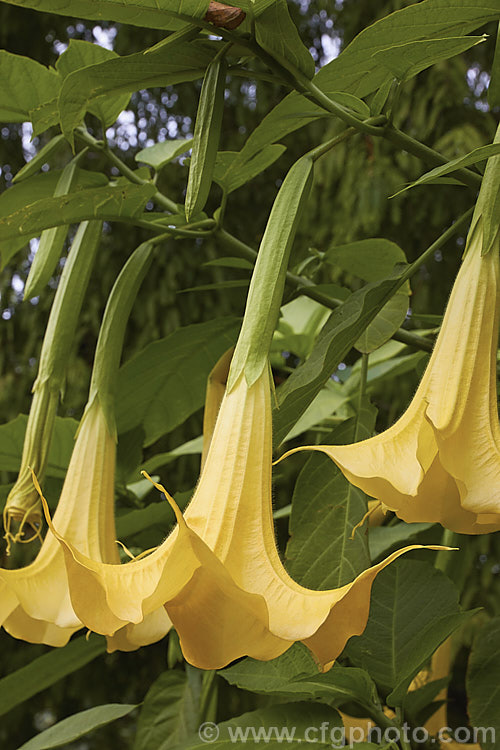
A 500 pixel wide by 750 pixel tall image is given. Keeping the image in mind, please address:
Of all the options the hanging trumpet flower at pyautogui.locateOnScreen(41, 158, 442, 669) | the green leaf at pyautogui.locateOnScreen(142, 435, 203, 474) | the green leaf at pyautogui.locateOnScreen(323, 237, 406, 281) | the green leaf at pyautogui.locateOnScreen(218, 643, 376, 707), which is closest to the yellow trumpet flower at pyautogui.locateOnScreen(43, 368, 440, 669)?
the hanging trumpet flower at pyautogui.locateOnScreen(41, 158, 442, 669)

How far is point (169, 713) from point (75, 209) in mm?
577

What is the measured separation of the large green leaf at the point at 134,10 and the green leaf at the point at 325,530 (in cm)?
35

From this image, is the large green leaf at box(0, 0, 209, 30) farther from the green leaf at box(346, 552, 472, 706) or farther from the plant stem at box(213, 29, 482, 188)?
the green leaf at box(346, 552, 472, 706)

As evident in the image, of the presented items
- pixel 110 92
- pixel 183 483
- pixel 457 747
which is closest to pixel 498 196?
pixel 110 92

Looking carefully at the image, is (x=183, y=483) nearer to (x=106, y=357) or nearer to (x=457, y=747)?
(x=457, y=747)

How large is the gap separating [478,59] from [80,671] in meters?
2.14

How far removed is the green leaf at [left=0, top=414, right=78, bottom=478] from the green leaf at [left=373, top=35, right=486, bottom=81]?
49 centimetres

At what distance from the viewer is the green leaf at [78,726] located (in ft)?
2.30

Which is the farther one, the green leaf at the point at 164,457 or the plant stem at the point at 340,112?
the green leaf at the point at 164,457

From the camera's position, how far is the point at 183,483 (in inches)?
86.7

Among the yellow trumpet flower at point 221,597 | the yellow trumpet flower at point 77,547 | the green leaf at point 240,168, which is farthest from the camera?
the green leaf at point 240,168

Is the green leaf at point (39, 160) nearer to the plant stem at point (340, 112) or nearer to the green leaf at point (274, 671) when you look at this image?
the plant stem at point (340, 112)

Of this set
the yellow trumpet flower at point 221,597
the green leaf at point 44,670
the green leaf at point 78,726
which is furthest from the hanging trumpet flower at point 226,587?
the green leaf at point 44,670

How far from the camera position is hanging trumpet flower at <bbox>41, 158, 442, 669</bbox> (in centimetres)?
34
